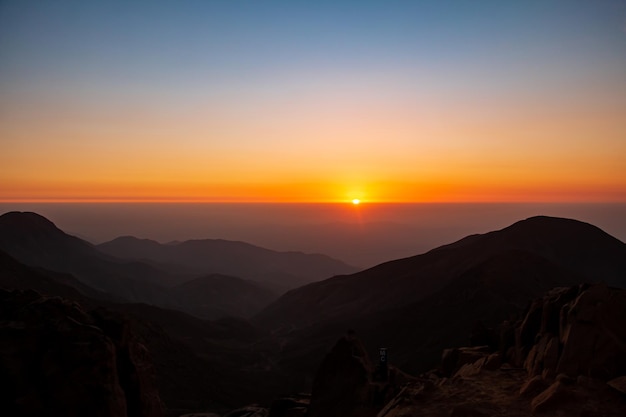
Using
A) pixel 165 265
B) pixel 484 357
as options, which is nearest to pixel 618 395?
pixel 484 357

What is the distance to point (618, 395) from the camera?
1208cm

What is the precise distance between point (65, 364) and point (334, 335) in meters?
52.4

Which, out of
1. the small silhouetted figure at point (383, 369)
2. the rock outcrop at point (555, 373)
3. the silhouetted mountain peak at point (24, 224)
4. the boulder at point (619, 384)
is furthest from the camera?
the silhouetted mountain peak at point (24, 224)

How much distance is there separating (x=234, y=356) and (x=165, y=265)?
110 meters

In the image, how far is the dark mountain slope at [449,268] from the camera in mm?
76188

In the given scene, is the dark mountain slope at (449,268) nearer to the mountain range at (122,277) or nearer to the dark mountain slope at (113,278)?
the mountain range at (122,277)

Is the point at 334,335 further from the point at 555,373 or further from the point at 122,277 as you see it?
the point at 122,277

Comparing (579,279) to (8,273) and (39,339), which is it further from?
(8,273)

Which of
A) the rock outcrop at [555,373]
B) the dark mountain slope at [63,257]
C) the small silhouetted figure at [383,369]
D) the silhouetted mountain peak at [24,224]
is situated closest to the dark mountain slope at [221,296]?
the dark mountain slope at [63,257]

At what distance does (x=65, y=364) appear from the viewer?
17.3 m

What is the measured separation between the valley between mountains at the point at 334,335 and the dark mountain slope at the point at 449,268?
0.34m

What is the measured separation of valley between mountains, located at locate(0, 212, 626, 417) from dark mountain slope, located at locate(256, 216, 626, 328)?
342 millimetres

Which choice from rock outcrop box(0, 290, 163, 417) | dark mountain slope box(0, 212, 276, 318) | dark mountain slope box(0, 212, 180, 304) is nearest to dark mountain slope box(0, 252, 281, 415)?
rock outcrop box(0, 290, 163, 417)

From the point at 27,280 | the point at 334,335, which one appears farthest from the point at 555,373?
the point at 27,280
